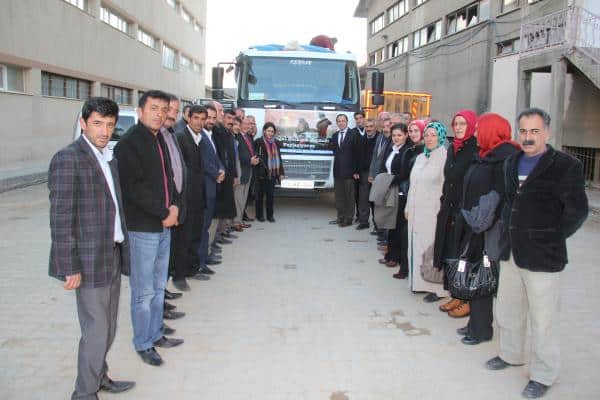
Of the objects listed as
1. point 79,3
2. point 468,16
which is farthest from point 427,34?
point 79,3

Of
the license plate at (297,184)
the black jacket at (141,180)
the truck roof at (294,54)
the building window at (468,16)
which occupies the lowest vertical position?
the license plate at (297,184)

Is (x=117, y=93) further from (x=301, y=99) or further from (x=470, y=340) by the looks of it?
(x=470, y=340)

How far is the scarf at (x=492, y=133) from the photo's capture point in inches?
164

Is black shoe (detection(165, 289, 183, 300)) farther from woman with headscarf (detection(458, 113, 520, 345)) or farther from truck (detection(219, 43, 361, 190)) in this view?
truck (detection(219, 43, 361, 190))

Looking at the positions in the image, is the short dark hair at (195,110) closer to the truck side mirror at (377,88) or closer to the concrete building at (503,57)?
the truck side mirror at (377,88)

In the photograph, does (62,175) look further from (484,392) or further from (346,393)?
(484,392)

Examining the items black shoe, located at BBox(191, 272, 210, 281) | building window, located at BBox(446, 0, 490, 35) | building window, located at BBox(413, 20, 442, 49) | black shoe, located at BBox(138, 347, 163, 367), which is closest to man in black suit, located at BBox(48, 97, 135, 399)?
black shoe, located at BBox(138, 347, 163, 367)

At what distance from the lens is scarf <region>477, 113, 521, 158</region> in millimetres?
4172

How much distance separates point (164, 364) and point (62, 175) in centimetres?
167

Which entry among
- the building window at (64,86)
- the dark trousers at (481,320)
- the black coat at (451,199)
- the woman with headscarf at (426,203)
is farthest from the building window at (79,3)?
the dark trousers at (481,320)

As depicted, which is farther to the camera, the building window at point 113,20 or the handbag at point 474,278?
the building window at point 113,20

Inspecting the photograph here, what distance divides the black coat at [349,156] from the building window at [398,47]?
26593 mm

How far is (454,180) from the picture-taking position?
4.83m

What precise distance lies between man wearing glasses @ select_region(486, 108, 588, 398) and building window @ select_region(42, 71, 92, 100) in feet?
58.1
